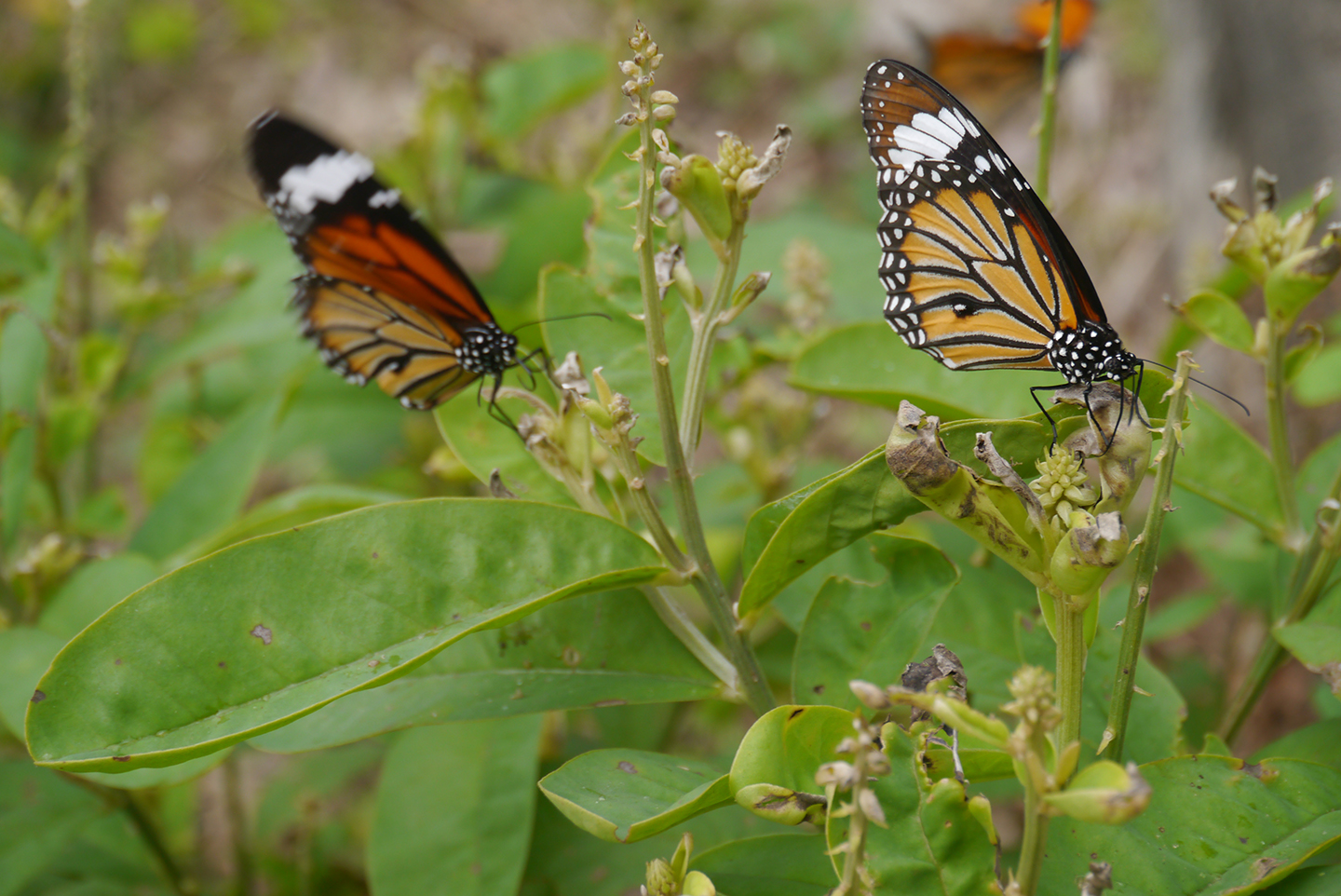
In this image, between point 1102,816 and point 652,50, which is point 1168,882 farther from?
point 652,50

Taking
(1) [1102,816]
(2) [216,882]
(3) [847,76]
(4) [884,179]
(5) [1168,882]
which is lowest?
(2) [216,882]

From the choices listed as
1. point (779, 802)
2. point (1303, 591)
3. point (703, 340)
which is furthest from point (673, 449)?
point (1303, 591)

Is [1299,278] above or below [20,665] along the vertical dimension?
above

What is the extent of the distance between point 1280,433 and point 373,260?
1666 millimetres

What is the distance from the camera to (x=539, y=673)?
1262 mm

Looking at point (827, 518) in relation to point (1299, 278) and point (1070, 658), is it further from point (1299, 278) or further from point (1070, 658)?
point (1299, 278)

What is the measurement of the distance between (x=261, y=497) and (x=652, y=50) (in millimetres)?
4067

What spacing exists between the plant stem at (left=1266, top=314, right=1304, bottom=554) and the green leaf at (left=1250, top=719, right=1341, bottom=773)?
25 centimetres

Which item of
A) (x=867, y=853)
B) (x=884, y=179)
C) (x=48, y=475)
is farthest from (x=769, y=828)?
(x=48, y=475)

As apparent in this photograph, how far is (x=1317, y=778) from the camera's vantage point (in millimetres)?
1108

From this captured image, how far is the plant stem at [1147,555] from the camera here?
3.02 feet

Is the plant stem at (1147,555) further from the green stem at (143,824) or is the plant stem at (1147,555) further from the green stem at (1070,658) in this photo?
the green stem at (143,824)

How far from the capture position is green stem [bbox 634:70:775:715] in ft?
3.28

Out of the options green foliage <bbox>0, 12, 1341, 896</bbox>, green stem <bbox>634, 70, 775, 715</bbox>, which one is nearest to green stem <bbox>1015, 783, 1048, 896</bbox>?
green foliage <bbox>0, 12, 1341, 896</bbox>
